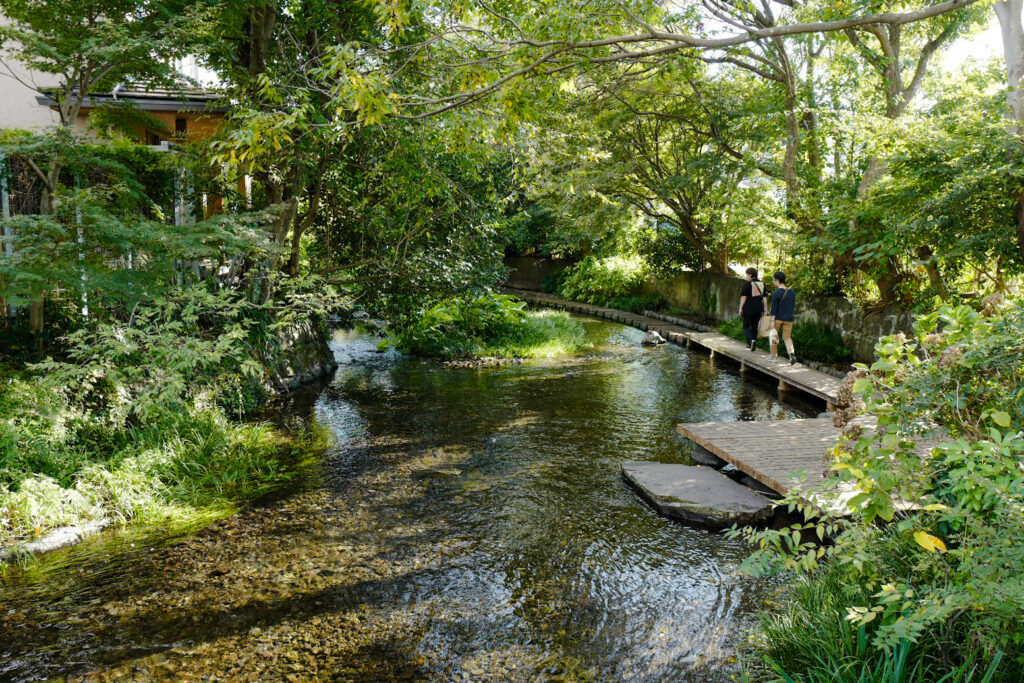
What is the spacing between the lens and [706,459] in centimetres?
779

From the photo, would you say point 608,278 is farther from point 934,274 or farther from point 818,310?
point 934,274

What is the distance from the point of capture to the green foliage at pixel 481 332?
14609 mm

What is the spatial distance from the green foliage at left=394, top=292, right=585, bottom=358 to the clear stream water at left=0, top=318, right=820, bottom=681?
6115 mm

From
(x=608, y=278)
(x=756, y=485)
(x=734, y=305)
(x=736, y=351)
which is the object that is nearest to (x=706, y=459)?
(x=756, y=485)

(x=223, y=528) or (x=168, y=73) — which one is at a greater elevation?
(x=168, y=73)

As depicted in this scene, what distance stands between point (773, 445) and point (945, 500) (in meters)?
3.64

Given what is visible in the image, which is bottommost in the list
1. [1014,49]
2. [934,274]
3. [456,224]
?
[934,274]

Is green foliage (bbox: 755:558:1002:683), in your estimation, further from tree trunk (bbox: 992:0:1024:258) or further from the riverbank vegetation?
tree trunk (bbox: 992:0:1024:258)

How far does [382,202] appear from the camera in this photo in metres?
12.1

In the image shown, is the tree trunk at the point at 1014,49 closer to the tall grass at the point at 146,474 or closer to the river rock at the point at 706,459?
the river rock at the point at 706,459

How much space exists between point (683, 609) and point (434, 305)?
10.9 metres

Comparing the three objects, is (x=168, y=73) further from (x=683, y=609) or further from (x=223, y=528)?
(x=683, y=609)

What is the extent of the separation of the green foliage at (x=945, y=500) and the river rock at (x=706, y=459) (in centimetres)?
354

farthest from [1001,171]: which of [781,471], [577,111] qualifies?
[577,111]
